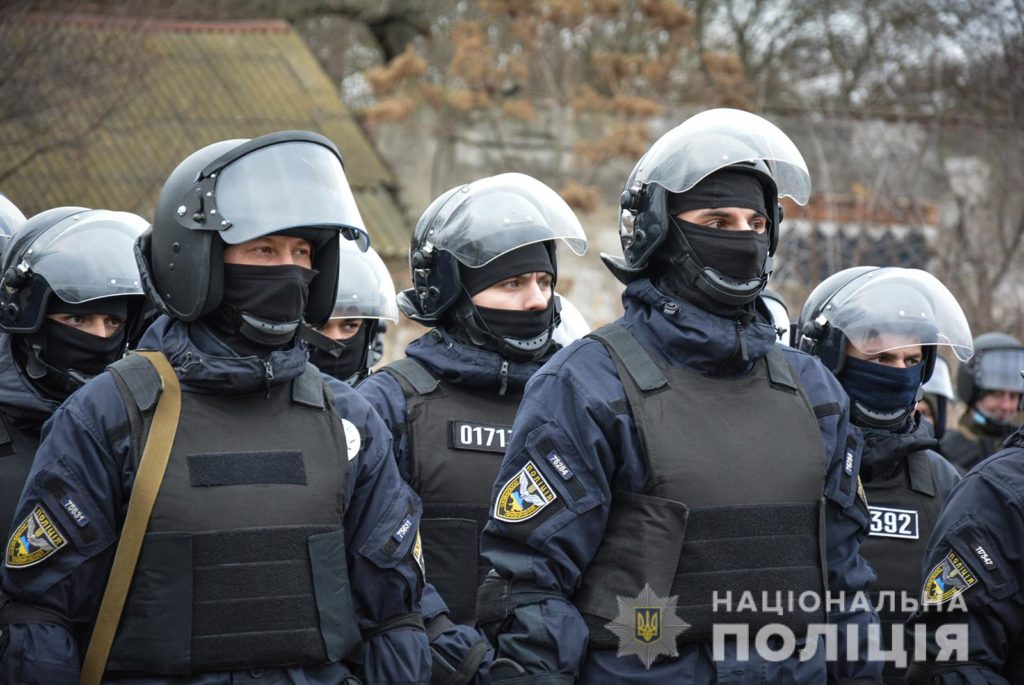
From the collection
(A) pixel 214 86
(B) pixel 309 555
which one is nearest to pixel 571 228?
(B) pixel 309 555

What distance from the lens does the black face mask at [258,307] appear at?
3766 millimetres

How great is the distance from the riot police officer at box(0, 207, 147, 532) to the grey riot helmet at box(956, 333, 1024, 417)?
6316 millimetres

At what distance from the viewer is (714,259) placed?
393cm

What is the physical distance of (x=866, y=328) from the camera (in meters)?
5.48

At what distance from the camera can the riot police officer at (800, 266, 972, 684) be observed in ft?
17.5

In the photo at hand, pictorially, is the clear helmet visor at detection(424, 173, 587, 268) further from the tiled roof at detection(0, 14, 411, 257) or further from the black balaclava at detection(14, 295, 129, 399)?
the tiled roof at detection(0, 14, 411, 257)

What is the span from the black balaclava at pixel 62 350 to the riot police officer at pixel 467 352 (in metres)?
0.98

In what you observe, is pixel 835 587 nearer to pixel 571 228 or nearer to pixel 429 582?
pixel 429 582

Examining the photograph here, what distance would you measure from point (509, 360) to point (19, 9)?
6.28m

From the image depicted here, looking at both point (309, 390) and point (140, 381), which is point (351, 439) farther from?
point (140, 381)

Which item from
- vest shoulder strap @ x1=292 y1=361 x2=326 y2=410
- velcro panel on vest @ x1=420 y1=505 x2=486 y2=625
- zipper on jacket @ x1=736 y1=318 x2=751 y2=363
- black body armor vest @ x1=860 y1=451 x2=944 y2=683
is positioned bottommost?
black body armor vest @ x1=860 y1=451 x2=944 y2=683

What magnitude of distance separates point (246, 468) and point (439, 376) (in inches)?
62.6

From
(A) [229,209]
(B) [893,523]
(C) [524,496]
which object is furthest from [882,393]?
(A) [229,209]

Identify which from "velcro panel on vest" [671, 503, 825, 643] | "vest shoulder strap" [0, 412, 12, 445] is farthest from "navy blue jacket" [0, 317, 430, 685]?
"vest shoulder strap" [0, 412, 12, 445]
